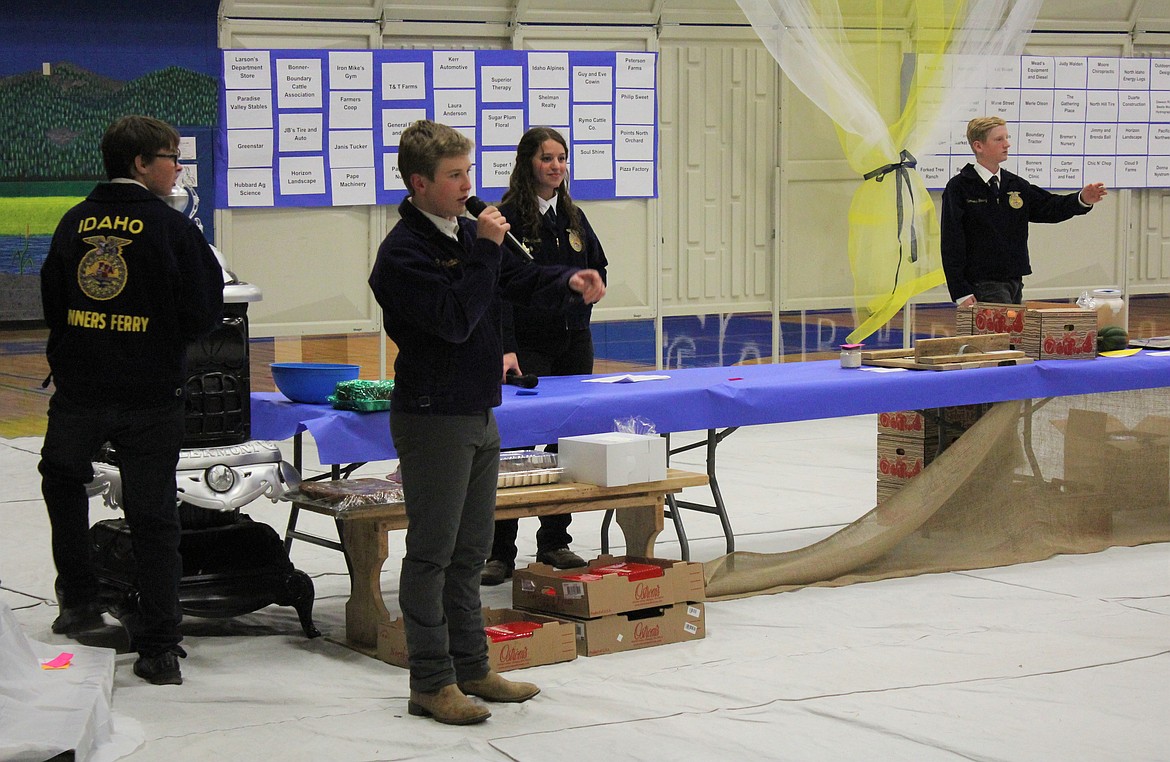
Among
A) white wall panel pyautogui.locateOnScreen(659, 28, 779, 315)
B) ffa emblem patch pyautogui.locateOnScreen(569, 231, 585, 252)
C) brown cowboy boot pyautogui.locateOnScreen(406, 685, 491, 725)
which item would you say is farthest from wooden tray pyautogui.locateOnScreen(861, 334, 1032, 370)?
white wall panel pyautogui.locateOnScreen(659, 28, 779, 315)

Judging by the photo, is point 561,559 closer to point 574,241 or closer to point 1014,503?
point 574,241

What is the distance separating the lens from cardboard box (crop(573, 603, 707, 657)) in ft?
13.4

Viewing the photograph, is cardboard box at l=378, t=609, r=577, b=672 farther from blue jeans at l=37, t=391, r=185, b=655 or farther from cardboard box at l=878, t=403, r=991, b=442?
cardboard box at l=878, t=403, r=991, b=442

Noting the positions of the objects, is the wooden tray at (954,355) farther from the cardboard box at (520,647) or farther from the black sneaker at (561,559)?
the cardboard box at (520,647)

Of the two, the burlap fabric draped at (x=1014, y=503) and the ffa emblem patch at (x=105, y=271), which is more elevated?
the ffa emblem patch at (x=105, y=271)

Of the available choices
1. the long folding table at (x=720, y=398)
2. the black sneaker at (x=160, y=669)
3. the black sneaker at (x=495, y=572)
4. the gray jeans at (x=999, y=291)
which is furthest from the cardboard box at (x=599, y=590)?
the gray jeans at (x=999, y=291)

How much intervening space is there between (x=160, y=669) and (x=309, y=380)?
927mm

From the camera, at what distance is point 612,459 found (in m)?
4.21

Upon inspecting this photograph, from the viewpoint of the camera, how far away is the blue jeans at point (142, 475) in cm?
371

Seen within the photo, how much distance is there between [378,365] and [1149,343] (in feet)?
13.2

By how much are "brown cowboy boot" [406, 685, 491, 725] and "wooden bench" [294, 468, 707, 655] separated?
1.98 ft

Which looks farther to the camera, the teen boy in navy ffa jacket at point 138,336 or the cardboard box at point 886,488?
the cardboard box at point 886,488

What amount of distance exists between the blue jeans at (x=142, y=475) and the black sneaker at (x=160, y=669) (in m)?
0.02

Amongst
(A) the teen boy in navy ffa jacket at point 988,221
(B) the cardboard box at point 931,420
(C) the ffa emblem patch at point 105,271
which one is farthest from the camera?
(A) the teen boy in navy ffa jacket at point 988,221
